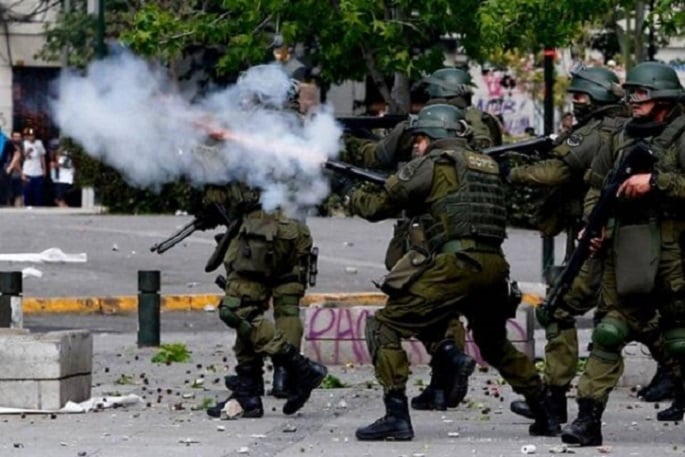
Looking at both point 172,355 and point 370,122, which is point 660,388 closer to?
point 370,122

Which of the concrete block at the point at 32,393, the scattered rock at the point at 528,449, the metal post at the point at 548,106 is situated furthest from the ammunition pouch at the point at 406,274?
the metal post at the point at 548,106

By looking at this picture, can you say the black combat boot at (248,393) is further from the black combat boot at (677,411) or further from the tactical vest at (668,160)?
the tactical vest at (668,160)

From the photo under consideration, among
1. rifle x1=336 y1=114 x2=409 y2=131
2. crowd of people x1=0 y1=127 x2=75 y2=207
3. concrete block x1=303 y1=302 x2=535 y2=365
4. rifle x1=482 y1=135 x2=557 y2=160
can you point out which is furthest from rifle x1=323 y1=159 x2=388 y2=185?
crowd of people x1=0 y1=127 x2=75 y2=207

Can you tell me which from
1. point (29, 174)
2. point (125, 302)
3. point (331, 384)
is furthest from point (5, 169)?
point (331, 384)

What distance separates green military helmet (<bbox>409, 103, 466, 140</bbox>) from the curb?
822cm

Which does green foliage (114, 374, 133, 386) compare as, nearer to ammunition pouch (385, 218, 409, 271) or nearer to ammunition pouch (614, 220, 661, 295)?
ammunition pouch (385, 218, 409, 271)

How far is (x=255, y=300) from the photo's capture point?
513 inches

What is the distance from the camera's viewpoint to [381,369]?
11.8 metres

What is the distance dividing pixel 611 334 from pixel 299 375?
2.32 m

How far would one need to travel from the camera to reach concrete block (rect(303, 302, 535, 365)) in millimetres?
15398

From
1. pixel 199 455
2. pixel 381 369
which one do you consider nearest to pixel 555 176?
pixel 381 369

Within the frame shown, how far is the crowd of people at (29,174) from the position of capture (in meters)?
39.0

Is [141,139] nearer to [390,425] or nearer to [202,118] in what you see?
[202,118]

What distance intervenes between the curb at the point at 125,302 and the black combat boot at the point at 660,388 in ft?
21.1
